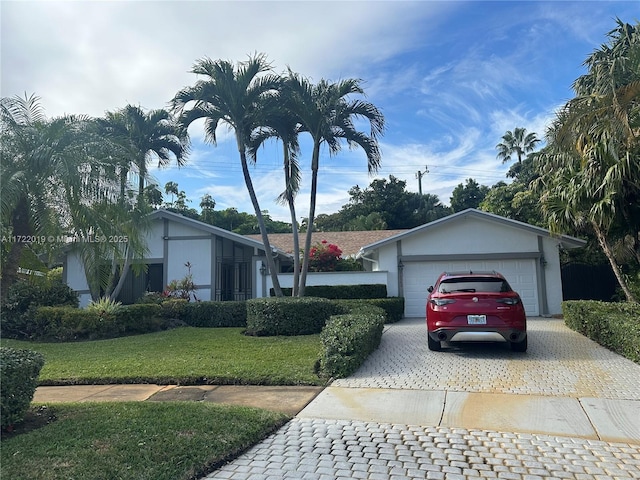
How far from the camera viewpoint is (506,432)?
4.68m

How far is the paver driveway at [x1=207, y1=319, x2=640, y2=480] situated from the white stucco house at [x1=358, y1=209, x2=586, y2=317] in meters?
8.79

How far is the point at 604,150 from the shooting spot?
33.0 ft

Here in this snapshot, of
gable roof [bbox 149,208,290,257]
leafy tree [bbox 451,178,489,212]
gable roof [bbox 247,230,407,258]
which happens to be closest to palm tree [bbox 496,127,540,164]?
leafy tree [bbox 451,178,489,212]

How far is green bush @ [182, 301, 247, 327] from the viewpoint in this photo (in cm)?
1434

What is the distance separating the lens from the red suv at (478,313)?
324 inches

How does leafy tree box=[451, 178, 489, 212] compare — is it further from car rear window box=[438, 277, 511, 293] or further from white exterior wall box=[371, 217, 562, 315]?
car rear window box=[438, 277, 511, 293]

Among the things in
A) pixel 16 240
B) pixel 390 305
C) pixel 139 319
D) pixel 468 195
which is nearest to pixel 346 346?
pixel 16 240

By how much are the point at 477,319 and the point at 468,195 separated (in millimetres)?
37777

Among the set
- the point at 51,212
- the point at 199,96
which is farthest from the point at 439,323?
the point at 199,96

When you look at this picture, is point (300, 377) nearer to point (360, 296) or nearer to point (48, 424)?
point (48, 424)

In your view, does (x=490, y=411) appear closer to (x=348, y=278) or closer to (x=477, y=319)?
(x=477, y=319)

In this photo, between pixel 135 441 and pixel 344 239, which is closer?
pixel 135 441

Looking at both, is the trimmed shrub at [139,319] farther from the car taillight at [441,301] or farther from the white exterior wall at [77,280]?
the car taillight at [441,301]

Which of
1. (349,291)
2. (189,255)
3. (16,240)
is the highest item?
(189,255)
